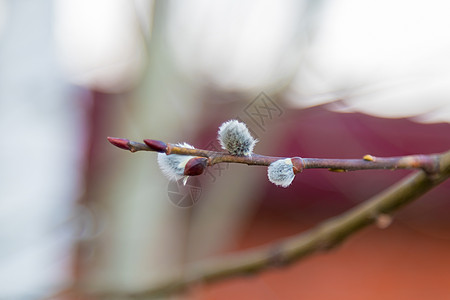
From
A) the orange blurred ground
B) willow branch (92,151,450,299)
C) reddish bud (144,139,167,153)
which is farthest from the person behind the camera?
the orange blurred ground

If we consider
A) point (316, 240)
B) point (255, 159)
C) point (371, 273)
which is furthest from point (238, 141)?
point (371, 273)

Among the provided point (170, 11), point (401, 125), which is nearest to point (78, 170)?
point (170, 11)

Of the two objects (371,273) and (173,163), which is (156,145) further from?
(371,273)

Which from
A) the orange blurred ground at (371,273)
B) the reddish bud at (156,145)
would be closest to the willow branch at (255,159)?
the reddish bud at (156,145)

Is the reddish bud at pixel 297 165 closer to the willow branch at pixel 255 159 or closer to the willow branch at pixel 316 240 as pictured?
the willow branch at pixel 255 159

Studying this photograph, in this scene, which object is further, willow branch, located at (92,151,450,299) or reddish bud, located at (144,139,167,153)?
willow branch, located at (92,151,450,299)

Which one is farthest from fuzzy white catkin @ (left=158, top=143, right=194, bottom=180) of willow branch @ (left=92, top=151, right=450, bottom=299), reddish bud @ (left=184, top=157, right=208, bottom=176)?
willow branch @ (left=92, top=151, right=450, bottom=299)

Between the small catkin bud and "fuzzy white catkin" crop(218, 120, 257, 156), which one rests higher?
"fuzzy white catkin" crop(218, 120, 257, 156)

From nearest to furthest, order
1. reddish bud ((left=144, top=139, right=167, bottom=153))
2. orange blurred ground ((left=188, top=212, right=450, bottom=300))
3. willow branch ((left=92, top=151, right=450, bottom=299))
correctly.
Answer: reddish bud ((left=144, top=139, right=167, bottom=153))
willow branch ((left=92, top=151, right=450, bottom=299))
orange blurred ground ((left=188, top=212, right=450, bottom=300))

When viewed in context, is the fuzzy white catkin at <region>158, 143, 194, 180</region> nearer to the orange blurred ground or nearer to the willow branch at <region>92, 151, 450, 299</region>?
the willow branch at <region>92, 151, 450, 299</region>
